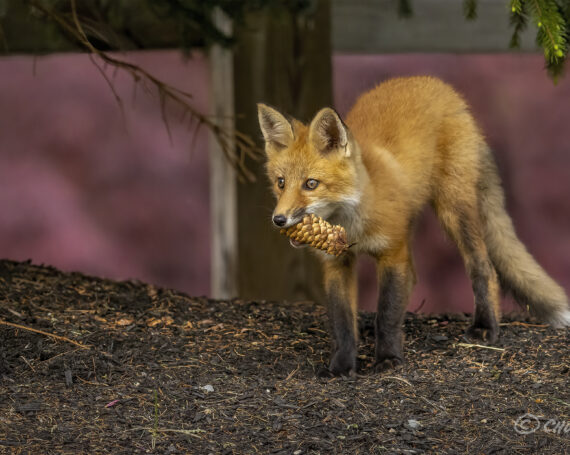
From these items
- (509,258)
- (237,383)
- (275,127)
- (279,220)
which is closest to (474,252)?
(509,258)

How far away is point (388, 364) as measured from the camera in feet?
11.8

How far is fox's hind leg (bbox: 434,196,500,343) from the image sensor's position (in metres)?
4.08

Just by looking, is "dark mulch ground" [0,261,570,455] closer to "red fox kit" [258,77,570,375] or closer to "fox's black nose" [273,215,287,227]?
"red fox kit" [258,77,570,375]

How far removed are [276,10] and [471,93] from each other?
1.78 m

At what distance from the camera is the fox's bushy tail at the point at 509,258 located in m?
4.28

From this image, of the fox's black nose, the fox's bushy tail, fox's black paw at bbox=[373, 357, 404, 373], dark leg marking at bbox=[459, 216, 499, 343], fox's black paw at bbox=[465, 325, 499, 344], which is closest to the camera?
the fox's black nose

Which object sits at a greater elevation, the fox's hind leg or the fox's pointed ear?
the fox's pointed ear

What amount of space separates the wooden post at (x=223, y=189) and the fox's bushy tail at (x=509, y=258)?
1512 mm

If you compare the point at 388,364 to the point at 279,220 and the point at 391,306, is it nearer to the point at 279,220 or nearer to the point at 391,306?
the point at 391,306

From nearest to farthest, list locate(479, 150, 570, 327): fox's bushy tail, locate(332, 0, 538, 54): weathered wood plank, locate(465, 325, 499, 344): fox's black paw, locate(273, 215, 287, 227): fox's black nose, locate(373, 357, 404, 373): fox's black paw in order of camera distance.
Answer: locate(273, 215, 287, 227): fox's black nose, locate(373, 357, 404, 373): fox's black paw, locate(465, 325, 499, 344): fox's black paw, locate(479, 150, 570, 327): fox's bushy tail, locate(332, 0, 538, 54): weathered wood plank

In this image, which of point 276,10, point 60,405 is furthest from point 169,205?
point 60,405

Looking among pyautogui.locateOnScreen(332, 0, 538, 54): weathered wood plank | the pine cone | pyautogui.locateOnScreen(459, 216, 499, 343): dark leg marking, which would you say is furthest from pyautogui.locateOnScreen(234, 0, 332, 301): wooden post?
the pine cone

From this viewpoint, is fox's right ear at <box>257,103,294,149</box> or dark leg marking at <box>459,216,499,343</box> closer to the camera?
fox's right ear at <box>257,103,294,149</box>

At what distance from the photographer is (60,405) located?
3086mm
